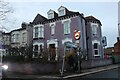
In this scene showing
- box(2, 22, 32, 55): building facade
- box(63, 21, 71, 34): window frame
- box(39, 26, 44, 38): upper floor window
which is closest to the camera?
box(63, 21, 71, 34): window frame

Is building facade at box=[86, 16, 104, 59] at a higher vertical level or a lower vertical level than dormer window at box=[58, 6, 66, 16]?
lower

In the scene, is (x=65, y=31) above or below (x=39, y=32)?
below

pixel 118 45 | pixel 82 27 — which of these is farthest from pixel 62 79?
pixel 118 45

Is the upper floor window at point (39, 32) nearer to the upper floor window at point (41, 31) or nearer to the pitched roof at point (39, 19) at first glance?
the upper floor window at point (41, 31)

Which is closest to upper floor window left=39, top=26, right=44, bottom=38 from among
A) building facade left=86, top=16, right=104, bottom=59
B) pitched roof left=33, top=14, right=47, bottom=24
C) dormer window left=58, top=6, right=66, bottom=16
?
pitched roof left=33, top=14, right=47, bottom=24

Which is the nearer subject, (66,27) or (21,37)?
(66,27)

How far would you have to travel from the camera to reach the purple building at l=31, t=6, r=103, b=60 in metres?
35.3

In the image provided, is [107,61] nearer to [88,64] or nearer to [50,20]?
[88,64]

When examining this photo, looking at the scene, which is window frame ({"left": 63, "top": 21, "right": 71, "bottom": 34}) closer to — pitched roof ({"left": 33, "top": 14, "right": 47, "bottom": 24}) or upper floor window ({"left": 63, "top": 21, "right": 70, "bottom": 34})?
upper floor window ({"left": 63, "top": 21, "right": 70, "bottom": 34})

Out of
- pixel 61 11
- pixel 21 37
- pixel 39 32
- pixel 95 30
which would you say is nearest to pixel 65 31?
pixel 61 11

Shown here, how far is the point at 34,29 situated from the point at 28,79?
23.1m

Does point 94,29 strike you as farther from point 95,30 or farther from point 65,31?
point 65,31

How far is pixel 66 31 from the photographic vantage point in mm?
36062

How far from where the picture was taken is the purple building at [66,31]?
116ft
